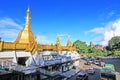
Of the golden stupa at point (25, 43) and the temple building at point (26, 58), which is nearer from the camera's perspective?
the temple building at point (26, 58)

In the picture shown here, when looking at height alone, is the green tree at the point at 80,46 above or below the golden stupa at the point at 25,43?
above

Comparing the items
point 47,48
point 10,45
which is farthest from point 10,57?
point 47,48

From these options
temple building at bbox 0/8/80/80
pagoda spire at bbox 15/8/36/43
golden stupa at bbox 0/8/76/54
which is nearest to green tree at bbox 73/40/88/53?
temple building at bbox 0/8/80/80

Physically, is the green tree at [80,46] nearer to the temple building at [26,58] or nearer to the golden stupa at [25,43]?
the temple building at [26,58]

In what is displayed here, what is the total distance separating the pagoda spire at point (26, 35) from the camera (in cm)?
3678

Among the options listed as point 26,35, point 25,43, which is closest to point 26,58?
point 25,43

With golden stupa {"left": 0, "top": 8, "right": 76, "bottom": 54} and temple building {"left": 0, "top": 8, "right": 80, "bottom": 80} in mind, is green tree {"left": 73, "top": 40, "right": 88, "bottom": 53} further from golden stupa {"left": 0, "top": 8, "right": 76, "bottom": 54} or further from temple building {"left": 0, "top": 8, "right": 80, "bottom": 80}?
golden stupa {"left": 0, "top": 8, "right": 76, "bottom": 54}

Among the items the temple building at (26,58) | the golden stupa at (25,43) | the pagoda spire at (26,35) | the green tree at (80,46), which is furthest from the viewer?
the green tree at (80,46)

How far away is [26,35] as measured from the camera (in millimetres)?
37375

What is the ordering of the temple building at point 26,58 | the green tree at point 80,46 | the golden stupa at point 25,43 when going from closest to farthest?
the temple building at point 26,58 → the golden stupa at point 25,43 → the green tree at point 80,46

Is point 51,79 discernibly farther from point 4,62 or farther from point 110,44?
point 110,44

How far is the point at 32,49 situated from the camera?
113 feet

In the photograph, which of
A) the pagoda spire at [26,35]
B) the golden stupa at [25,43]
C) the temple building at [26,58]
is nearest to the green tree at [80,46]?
the temple building at [26,58]

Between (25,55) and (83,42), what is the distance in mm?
111473
